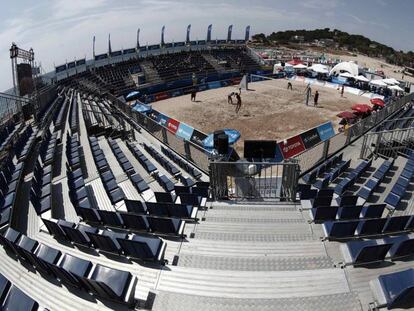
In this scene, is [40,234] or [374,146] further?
[374,146]

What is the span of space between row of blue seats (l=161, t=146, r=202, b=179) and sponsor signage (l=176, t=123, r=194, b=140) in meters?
5.18

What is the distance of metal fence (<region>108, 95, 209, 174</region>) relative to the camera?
1481 cm

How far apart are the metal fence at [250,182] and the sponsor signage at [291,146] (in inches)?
254

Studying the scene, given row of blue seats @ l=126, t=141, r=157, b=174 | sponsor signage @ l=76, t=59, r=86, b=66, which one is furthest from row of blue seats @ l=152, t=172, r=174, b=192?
sponsor signage @ l=76, t=59, r=86, b=66

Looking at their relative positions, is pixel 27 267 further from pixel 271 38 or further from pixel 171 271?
pixel 271 38

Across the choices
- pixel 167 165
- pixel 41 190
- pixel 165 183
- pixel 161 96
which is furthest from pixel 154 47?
pixel 41 190

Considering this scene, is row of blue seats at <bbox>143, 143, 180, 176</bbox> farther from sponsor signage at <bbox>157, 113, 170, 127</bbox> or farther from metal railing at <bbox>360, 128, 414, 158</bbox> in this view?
sponsor signage at <bbox>157, 113, 170, 127</bbox>

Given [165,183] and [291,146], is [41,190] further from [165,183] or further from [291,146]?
[291,146]

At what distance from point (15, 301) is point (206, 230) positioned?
5252 millimetres

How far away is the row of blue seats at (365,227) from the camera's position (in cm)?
799

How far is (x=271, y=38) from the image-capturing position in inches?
5246

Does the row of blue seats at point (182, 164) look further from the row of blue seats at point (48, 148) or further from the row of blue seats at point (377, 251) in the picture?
the row of blue seats at point (377, 251)

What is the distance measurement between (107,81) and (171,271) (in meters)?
49.6

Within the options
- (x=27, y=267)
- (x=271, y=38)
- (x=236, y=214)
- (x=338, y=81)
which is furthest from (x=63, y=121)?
(x=271, y=38)
